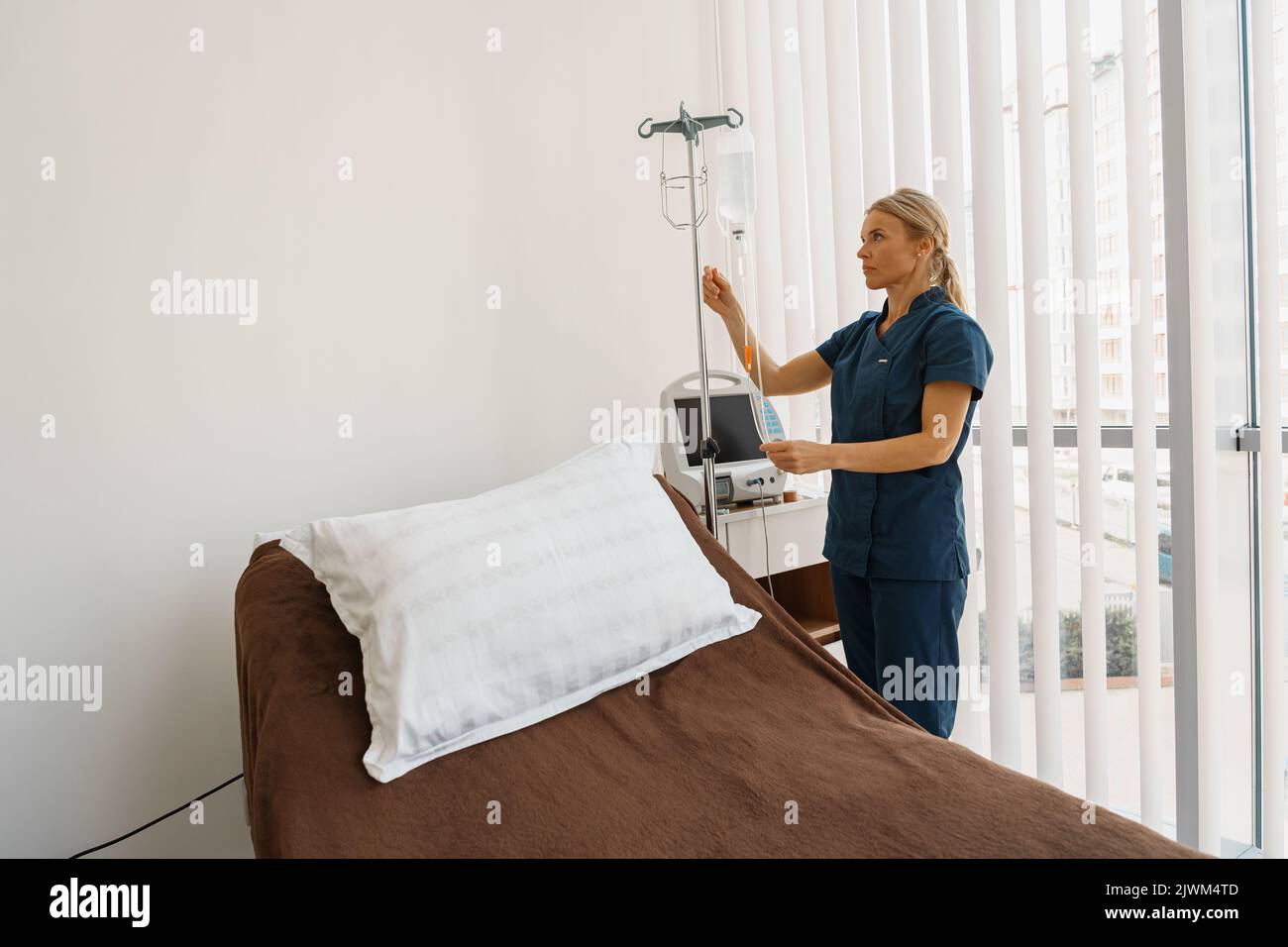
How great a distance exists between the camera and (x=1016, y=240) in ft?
A: 6.79

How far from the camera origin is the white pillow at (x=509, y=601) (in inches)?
52.0

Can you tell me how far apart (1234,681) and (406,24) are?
2367 mm

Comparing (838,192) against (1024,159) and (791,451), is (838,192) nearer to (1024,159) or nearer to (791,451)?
(1024,159)

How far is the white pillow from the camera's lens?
4.33 ft

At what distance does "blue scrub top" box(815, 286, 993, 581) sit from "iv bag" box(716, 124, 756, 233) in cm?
43

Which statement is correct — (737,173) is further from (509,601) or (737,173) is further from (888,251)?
(509,601)

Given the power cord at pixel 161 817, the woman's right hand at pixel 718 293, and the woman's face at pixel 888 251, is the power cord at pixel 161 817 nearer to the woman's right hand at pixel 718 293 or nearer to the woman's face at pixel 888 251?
the woman's right hand at pixel 718 293

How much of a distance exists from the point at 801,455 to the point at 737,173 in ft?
2.32

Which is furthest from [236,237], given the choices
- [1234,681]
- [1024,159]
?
[1234,681]

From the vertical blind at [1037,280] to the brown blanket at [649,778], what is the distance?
75cm

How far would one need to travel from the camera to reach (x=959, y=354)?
170 cm

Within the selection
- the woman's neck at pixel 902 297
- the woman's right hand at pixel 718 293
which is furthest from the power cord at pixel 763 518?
the woman's neck at pixel 902 297

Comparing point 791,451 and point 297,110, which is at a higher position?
point 297,110

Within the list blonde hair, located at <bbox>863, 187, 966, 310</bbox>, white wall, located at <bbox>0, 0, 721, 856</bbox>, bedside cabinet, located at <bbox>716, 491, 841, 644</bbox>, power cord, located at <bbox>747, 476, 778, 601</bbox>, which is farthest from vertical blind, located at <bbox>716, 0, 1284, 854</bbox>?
white wall, located at <bbox>0, 0, 721, 856</bbox>
